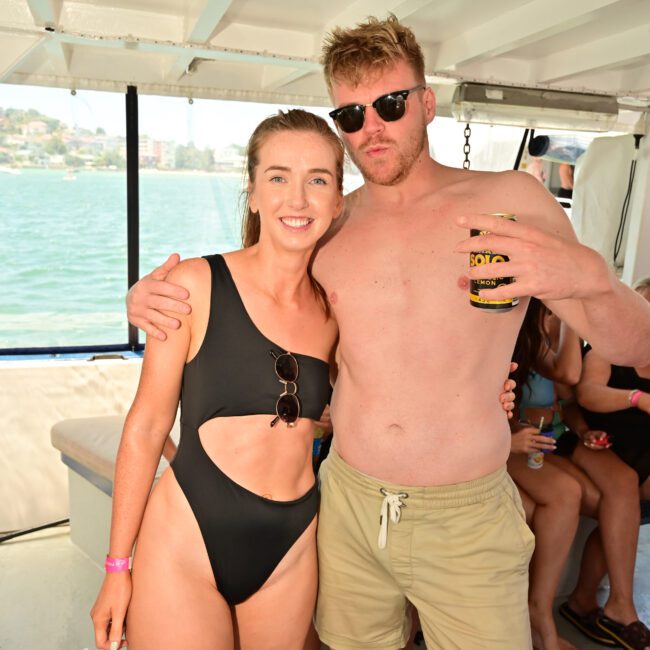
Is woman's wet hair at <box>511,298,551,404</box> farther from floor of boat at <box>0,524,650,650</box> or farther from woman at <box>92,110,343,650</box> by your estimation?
woman at <box>92,110,343,650</box>

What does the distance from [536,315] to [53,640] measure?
9.11ft

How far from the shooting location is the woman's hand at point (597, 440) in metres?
3.30

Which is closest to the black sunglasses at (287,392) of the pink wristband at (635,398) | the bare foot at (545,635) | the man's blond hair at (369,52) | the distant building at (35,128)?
the man's blond hair at (369,52)

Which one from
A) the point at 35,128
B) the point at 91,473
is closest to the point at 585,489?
the point at 91,473

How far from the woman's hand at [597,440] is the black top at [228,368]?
2.18 meters

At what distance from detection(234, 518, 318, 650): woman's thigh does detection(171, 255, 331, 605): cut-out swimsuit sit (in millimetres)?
47

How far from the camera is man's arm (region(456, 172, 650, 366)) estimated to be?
4.27 ft

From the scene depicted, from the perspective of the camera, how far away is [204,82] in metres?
4.73

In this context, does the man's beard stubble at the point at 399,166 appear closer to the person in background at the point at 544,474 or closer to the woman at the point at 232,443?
the woman at the point at 232,443

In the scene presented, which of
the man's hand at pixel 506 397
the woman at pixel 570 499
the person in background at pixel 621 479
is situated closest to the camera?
the man's hand at pixel 506 397

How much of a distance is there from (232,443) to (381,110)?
101 cm

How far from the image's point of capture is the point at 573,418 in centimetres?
358

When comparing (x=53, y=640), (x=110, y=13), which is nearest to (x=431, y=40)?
(x=110, y=13)

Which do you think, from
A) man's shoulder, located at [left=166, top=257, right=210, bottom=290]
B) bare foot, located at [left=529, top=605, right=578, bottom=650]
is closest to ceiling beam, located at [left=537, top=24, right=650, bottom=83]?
bare foot, located at [left=529, top=605, right=578, bottom=650]
